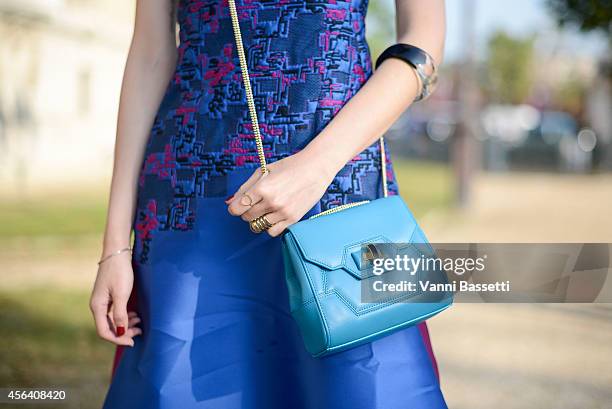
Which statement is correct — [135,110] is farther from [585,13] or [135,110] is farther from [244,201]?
[585,13]

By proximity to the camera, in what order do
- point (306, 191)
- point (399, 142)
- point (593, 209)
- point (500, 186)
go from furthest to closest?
point (399, 142) < point (500, 186) < point (593, 209) < point (306, 191)

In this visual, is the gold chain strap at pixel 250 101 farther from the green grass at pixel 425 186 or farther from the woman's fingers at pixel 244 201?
the green grass at pixel 425 186

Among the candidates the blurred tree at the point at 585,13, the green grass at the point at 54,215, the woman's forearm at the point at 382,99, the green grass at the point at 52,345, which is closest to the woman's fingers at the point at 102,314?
the woman's forearm at the point at 382,99

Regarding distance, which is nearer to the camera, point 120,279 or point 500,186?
point 120,279

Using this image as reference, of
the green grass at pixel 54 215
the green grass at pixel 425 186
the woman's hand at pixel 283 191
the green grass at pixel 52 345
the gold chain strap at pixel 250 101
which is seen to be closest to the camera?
the woman's hand at pixel 283 191

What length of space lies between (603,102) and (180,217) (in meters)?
33.2

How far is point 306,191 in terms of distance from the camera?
3.55ft

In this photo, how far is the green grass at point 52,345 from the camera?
3.89 m

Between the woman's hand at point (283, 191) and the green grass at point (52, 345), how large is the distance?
113 inches

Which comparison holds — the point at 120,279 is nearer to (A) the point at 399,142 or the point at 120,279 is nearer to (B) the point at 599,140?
(B) the point at 599,140

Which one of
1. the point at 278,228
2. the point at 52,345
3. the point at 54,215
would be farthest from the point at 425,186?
the point at 278,228

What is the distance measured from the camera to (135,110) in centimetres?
137

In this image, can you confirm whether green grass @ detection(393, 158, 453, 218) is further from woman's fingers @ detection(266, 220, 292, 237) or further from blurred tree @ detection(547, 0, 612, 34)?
woman's fingers @ detection(266, 220, 292, 237)

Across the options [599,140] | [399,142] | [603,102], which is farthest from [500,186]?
[603,102]
